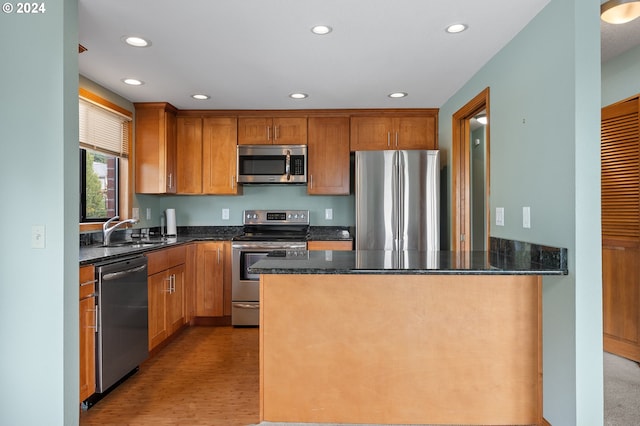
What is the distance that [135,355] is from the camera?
9.15 ft

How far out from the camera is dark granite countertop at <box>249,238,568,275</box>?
188 cm

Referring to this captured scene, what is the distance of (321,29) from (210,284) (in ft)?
9.42

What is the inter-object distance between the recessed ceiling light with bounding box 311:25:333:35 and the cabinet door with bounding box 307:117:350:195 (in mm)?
1920

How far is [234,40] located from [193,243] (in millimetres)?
2291

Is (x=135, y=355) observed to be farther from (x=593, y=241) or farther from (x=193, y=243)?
(x=593, y=241)

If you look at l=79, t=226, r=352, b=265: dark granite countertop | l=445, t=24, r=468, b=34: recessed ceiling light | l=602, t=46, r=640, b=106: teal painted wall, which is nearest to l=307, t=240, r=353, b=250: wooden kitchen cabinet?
l=79, t=226, r=352, b=265: dark granite countertop

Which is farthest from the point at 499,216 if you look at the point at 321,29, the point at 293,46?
the point at 293,46

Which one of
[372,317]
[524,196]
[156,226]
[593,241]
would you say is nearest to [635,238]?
[524,196]

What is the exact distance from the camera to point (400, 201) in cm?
391

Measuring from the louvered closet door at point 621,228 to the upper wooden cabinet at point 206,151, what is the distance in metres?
3.57

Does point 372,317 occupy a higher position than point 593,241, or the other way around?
point 593,241

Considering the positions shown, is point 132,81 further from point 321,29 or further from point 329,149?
point 329,149

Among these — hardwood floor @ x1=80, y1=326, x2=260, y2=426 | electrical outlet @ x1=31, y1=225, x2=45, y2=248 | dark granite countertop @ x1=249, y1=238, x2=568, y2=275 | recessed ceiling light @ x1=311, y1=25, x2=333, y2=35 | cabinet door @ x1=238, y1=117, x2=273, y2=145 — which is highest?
recessed ceiling light @ x1=311, y1=25, x2=333, y2=35

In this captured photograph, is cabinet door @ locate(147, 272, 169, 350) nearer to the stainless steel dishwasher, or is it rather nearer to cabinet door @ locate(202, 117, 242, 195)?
the stainless steel dishwasher
